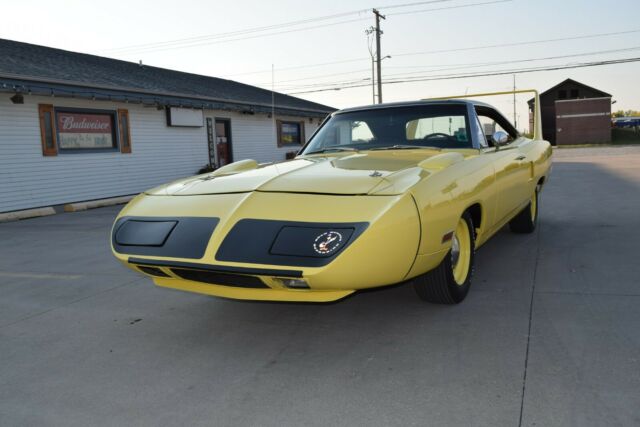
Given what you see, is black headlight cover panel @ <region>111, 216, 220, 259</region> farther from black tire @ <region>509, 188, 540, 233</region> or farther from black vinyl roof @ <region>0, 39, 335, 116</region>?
black vinyl roof @ <region>0, 39, 335, 116</region>

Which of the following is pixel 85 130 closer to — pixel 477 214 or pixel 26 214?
pixel 26 214

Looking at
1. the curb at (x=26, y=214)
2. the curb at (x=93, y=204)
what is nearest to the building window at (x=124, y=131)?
the curb at (x=93, y=204)

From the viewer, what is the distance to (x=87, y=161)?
1299cm

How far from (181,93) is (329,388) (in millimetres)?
14689

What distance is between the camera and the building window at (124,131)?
14.0 m

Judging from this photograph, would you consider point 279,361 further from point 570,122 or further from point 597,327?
point 570,122

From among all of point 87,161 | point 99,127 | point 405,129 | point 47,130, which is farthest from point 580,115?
point 405,129

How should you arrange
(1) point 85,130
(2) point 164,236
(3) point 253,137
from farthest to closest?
(3) point 253,137 → (1) point 85,130 → (2) point 164,236

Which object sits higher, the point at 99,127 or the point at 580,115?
the point at 580,115

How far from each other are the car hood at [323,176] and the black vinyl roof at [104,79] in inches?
359

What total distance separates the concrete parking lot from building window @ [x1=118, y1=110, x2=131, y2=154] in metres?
9.54

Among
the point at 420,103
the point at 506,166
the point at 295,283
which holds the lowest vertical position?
the point at 295,283

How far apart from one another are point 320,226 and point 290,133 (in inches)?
818

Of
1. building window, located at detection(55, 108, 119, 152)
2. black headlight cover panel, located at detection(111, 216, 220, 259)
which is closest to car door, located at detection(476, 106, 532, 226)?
black headlight cover panel, located at detection(111, 216, 220, 259)
